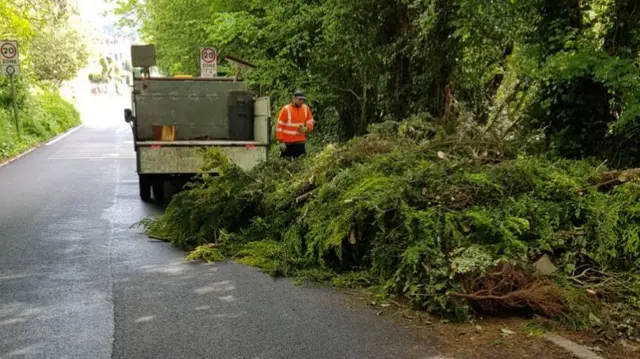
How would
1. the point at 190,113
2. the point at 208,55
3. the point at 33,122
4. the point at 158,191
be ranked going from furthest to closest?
the point at 33,122
the point at 208,55
the point at 190,113
the point at 158,191

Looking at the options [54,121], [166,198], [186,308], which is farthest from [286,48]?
[54,121]

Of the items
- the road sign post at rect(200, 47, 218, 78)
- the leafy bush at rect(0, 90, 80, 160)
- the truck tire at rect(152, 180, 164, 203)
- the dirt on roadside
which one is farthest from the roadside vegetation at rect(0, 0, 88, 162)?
the dirt on roadside

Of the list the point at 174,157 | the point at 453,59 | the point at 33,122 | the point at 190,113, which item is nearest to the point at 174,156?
the point at 174,157

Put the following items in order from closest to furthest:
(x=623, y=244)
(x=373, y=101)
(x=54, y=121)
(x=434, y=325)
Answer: (x=434, y=325), (x=623, y=244), (x=373, y=101), (x=54, y=121)

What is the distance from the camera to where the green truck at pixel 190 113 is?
10.9 m

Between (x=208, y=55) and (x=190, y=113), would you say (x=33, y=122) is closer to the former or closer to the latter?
(x=208, y=55)

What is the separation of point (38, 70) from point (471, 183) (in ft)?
141

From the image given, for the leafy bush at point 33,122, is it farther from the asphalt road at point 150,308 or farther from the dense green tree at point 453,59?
the asphalt road at point 150,308

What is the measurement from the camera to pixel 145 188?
10609mm

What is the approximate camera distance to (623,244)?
5.00 metres

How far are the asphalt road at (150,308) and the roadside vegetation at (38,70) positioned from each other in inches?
497

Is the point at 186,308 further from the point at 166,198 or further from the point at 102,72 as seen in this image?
the point at 102,72

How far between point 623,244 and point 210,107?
8396mm

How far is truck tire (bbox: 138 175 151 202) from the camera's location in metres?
10.4
